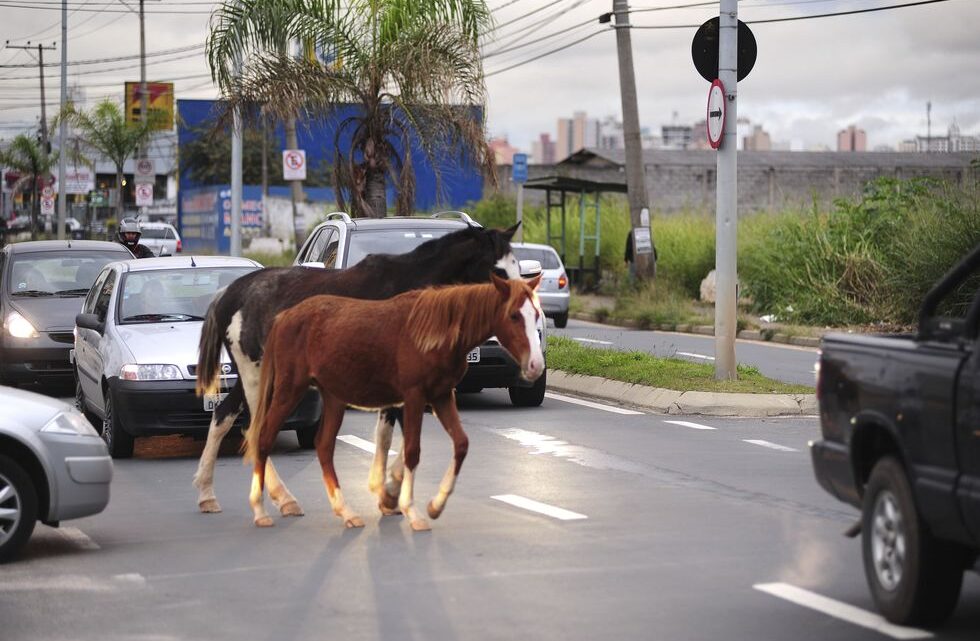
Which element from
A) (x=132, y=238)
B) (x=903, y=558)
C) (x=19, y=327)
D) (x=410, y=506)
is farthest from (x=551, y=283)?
(x=903, y=558)

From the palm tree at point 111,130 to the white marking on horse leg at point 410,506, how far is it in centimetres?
5054

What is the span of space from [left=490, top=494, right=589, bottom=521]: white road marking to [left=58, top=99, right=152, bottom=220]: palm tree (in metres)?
49.6

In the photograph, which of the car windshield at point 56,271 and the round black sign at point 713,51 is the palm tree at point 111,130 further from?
the round black sign at point 713,51

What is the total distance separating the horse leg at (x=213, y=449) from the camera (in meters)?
10.5

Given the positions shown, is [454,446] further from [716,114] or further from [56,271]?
[56,271]

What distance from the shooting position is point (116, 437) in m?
13.3

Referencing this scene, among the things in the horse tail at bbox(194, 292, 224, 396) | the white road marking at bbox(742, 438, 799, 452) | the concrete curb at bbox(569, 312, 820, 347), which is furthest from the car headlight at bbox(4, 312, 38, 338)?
the concrete curb at bbox(569, 312, 820, 347)

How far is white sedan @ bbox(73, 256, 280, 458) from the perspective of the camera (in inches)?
511

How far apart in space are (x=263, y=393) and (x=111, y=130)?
50665 millimetres

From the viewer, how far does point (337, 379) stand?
9680mm

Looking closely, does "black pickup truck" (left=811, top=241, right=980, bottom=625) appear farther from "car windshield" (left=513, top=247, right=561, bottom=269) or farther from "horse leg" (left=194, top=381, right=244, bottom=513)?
"car windshield" (left=513, top=247, right=561, bottom=269)

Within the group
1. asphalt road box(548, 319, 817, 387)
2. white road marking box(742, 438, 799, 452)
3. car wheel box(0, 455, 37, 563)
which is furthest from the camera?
asphalt road box(548, 319, 817, 387)

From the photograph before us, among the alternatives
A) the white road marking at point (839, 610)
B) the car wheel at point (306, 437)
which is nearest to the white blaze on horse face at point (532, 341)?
the white road marking at point (839, 610)

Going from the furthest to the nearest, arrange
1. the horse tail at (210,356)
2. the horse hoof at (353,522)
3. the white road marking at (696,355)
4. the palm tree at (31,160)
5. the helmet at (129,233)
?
1. the palm tree at (31,160)
2. the white road marking at (696,355)
3. the helmet at (129,233)
4. the horse tail at (210,356)
5. the horse hoof at (353,522)
